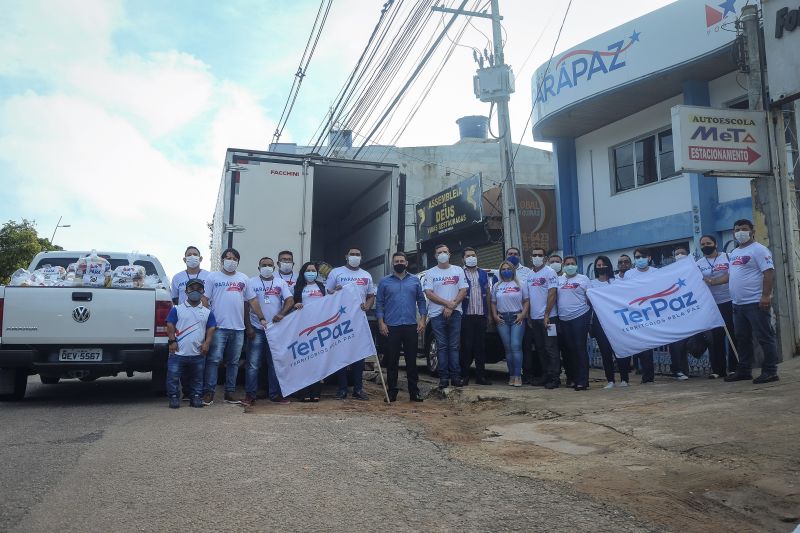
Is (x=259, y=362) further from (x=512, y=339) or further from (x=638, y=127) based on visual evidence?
(x=638, y=127)

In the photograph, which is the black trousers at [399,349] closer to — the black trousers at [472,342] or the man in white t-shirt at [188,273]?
the black trousers at [472,342]

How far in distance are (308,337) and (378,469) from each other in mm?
→ 3848

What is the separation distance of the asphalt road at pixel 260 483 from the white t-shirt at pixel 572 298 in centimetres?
321

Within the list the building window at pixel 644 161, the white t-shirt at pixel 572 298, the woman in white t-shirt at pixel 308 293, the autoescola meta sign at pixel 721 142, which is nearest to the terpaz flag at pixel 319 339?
the woman in white t-shirt at pixel 308 293

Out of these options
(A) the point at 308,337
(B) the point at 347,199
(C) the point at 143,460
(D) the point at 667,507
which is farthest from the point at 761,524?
(B) the point at 347,199

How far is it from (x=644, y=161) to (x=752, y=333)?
789cm

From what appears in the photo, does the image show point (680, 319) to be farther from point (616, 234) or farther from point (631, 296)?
point (616, 234)

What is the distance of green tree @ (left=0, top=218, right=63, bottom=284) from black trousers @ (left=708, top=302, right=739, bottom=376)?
30.6 m

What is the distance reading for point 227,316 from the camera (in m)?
7.97

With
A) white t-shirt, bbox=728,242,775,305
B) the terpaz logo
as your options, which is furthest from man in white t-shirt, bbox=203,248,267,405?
white t-shirt, bbox=728,242,775,305

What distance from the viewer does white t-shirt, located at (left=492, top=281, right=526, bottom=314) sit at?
8.83 metres

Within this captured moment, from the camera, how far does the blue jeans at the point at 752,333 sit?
6758 mm

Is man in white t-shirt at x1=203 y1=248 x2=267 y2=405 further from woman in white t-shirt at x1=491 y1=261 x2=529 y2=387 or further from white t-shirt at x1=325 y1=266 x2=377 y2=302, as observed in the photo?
woman in white t-shirt at x1=491 y1=261 x2=529 y2=387

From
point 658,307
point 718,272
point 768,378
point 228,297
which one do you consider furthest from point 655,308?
point 228,297
